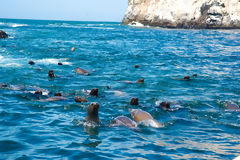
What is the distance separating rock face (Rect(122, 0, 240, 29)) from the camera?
248ft

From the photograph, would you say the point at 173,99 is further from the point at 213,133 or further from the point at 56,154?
the point at 56,154

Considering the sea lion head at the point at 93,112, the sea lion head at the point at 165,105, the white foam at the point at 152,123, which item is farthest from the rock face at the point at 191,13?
the sea lion head at the point at 93,112

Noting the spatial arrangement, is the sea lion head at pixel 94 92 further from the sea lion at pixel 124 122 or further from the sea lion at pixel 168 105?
the sea lion at pixel 124 122

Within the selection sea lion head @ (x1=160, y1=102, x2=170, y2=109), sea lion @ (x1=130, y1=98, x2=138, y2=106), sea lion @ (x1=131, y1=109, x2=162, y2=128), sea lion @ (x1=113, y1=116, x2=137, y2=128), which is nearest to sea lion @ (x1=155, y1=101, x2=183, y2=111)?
sea lion head @ (x1=160, y1=102, x2=170, y2=109)

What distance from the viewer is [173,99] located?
41.2ft

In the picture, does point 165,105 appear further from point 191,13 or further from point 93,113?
point 191,13

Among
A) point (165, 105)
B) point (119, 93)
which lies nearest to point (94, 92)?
point (119, 93)

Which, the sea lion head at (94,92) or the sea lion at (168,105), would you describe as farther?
the sea lion head at (94,92)

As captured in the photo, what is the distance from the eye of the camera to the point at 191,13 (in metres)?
→ 82.5

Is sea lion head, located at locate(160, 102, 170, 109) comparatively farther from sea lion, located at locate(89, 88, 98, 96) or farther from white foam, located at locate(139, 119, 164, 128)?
sea lion, located at locate(89, 88, 98, 96)

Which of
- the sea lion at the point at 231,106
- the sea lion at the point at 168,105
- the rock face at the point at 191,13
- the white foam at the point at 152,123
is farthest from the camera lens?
the rock face at the point at 191,13

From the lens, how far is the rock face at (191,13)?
75.7m

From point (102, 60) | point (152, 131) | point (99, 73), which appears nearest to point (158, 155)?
point (152, 131)

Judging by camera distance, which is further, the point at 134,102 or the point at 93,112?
the point at 134,102
